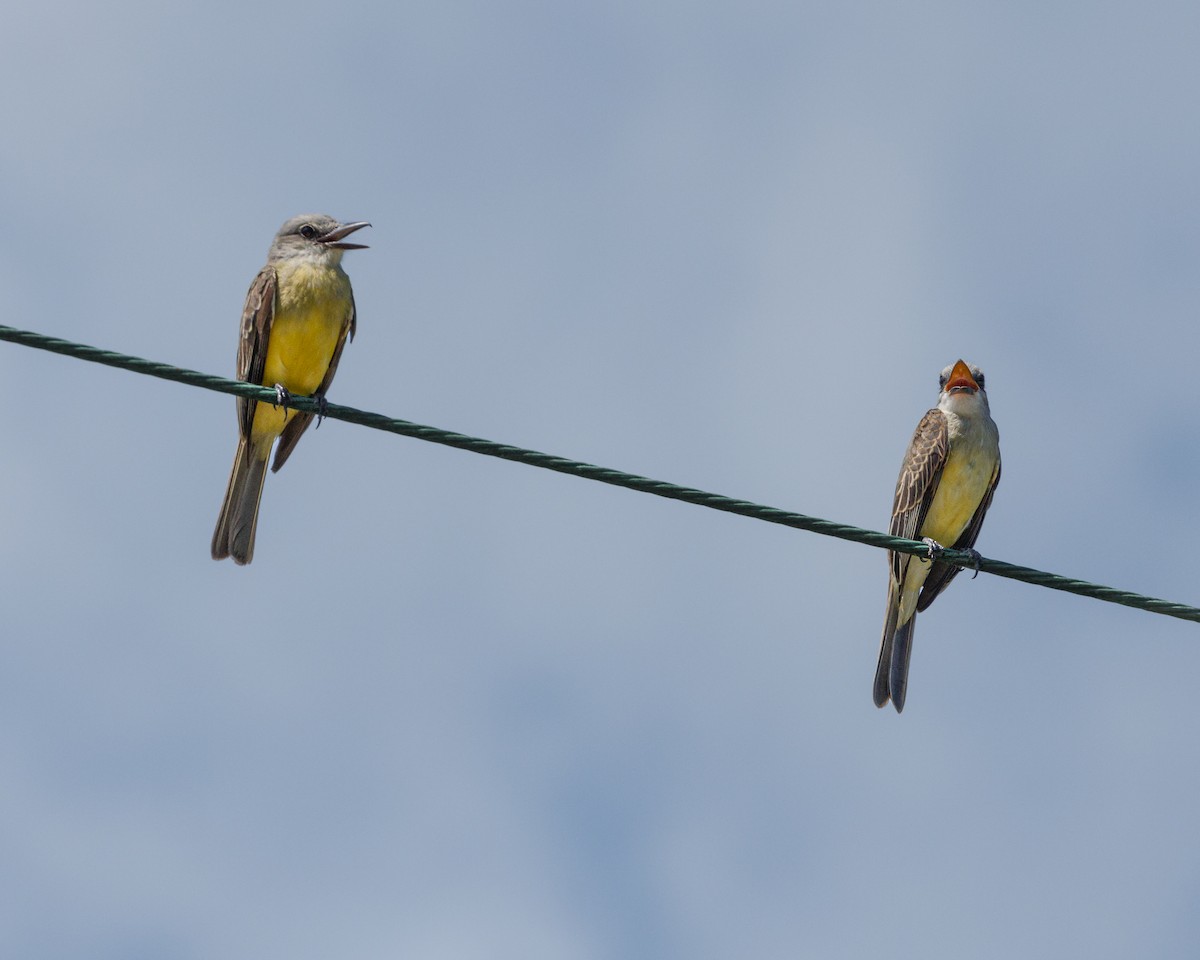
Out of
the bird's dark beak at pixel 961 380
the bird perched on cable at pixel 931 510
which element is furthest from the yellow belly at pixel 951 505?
the bird's dark beak at pixel 961 380

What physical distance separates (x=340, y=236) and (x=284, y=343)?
0.97 metres

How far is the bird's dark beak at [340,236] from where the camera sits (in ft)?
35.0

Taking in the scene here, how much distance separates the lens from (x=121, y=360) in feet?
20.5

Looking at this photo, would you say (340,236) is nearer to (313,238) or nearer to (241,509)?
(313,238)

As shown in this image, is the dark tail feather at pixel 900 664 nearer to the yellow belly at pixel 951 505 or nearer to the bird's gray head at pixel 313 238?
the yellow belly at pixel 951 505

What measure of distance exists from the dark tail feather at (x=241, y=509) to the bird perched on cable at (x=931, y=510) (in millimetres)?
4293

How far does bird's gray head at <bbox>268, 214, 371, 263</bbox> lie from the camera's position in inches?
420

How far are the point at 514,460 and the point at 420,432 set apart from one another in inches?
15.3

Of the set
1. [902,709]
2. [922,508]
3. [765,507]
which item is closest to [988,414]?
[922,508]

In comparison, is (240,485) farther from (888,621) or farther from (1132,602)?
(1132,602)

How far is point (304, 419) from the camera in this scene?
1051 cm

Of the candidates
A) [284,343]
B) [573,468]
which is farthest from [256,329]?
[573,468]

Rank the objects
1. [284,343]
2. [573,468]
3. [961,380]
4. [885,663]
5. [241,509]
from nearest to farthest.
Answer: [573,468] < [284,343] < [241,509] < [885,663] < [961,380]

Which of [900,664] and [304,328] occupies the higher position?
[304,328]
